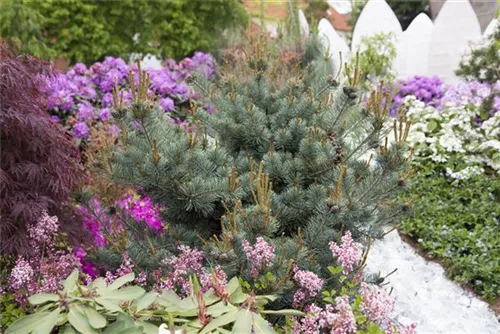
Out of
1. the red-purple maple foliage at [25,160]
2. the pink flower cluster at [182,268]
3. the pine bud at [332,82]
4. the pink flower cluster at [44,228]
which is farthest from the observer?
the pine bud at [332,82]

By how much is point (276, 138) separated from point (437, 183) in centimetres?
269

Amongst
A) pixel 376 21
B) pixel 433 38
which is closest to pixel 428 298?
pixel 433 38

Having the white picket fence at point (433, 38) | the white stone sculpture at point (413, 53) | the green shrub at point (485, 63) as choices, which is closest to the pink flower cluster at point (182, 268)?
the green shrub at point (485, 63)

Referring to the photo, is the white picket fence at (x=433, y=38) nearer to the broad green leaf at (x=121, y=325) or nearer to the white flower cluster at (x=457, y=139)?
the white flower cluster at (x=457, y=139)

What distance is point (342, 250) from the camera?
1926mm

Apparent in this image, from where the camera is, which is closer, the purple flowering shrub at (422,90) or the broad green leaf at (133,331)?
the broad green leaf at (133,331)

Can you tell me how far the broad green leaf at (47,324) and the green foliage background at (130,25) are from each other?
29.0 feet

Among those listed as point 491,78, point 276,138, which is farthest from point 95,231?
point 491,78

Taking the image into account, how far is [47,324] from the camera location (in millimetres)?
1564

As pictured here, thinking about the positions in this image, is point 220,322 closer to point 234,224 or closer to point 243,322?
point 243,322

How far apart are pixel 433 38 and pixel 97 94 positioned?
5.17 meters

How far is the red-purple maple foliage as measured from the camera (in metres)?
2.57

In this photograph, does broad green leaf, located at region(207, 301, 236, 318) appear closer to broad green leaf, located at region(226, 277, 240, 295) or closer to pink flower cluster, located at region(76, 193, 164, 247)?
broad green leaf, located at region(226, 277, 240, 295)

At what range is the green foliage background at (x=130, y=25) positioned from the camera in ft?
34.3
